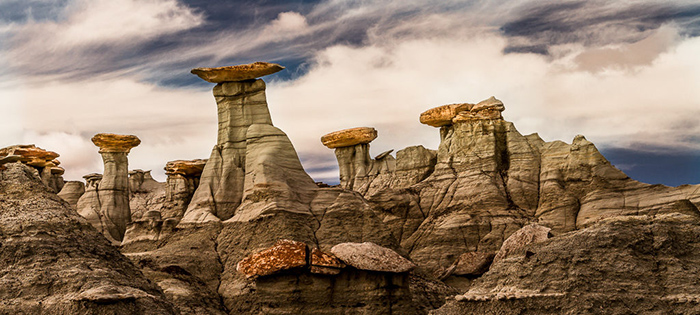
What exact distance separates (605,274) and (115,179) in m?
47.6

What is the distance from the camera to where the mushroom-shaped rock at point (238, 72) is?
157 feet

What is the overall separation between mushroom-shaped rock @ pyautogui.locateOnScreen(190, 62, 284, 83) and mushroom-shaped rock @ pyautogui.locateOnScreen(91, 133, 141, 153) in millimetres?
16137

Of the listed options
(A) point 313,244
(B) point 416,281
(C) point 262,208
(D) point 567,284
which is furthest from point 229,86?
(D) point 567,284

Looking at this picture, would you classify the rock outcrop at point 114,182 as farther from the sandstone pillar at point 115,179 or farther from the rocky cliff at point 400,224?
the rocky cliff at point 400,224

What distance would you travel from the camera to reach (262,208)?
42.4 m

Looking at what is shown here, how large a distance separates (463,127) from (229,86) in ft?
51.4

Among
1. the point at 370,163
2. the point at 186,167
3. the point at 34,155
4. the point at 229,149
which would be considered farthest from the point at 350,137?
the point at 34,155

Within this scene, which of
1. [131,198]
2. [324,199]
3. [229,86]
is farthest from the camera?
[131,198]

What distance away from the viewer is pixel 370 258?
102ft

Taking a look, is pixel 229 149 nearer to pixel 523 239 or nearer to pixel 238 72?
pixel 238 72

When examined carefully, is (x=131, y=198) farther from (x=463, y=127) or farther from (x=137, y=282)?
(x=137, y=282)

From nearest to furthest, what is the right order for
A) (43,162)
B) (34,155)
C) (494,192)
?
1. (494,192)
2. (34,155)
3. (43,162)

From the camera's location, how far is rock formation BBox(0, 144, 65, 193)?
7188 centimetres

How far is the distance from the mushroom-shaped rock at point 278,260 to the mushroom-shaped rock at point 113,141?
1377 inches
